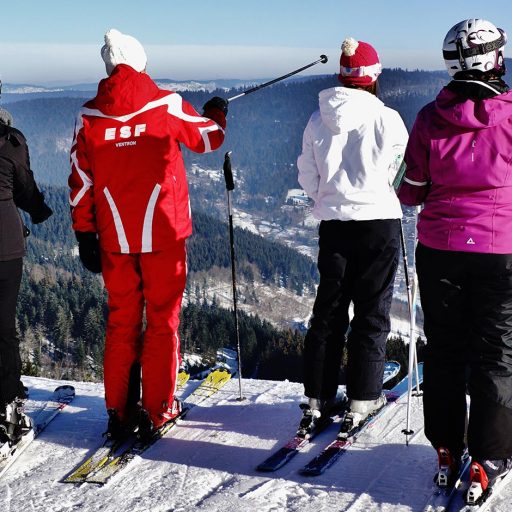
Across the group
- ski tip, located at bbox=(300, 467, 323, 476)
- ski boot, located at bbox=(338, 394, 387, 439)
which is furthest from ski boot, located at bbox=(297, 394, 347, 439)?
ski tip, located at bbox=(300, 467, 323, 476)

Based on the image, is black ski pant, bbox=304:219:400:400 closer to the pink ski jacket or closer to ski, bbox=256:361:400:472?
ski, bbox=256:361:400:472

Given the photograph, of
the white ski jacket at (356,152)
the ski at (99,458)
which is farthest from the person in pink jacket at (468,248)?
the ski at (99,458)

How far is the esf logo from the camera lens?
12.6 feet

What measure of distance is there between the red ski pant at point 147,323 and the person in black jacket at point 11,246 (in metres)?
0.51

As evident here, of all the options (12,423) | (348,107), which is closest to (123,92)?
(348,107)

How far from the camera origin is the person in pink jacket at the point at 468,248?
2830 mm

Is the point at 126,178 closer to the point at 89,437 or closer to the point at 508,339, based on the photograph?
the point at 89,437

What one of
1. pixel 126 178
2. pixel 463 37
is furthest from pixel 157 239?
pixel 463 37

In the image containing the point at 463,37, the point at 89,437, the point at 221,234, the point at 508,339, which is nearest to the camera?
the point at 463,37

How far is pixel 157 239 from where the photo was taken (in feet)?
13.0

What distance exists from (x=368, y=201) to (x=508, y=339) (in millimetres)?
1097

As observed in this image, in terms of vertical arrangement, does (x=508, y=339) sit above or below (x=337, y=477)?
above

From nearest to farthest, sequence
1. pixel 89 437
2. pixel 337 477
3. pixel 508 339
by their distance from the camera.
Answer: pixel 508 339 → pixel 337 477 → pixel 89 437

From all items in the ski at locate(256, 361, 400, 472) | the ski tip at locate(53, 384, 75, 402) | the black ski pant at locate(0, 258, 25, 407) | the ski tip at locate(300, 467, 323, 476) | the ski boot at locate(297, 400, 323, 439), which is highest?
the black ski pant at locate(0, 258, 25, 407)
